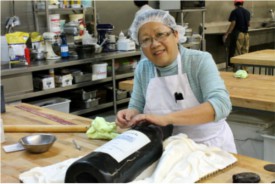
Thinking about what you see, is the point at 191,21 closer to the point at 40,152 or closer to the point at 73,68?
the point at 73,68

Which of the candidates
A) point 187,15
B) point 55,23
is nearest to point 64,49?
point 55,23

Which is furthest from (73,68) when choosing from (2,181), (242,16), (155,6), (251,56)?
(242,16)

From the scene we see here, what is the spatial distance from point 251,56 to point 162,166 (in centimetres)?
342

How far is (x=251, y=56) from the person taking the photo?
4.34 m

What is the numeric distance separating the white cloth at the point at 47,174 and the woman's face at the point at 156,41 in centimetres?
67

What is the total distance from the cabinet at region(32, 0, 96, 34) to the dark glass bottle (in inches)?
143

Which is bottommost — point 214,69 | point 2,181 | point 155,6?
point 2,181

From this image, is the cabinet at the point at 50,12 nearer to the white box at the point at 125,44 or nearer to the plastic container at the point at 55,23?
the plastic container at the point at 55,23

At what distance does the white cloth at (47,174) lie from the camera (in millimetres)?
1262

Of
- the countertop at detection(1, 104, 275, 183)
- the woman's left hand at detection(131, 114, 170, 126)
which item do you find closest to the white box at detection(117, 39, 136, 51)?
the countertop at detection(1, 104, 275, 183)

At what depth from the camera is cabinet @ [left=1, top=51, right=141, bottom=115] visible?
144 inches

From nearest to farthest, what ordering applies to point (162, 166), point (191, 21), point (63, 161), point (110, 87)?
point (162, 166) < point (63, 161) < point (110, 87) < point (191, 21)

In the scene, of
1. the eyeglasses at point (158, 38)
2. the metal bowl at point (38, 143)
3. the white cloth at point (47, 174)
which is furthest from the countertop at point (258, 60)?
the white cloth at point (47, 174)

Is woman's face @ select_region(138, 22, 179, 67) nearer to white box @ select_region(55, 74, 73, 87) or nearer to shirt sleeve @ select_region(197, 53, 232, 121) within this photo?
shirt sleeve @ select_region(197, 53, 232, 121)
